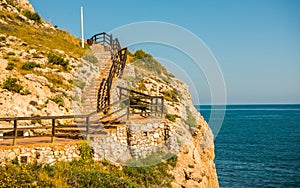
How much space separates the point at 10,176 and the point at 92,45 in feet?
78.4

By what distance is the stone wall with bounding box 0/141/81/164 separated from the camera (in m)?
11.6

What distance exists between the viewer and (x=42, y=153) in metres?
12.2

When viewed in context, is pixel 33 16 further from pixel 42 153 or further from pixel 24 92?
pixel 42 153

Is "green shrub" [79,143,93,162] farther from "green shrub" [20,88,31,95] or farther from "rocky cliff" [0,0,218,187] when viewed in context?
"green shrub" [20,88,31,95]

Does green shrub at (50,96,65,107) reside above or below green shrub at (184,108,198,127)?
above

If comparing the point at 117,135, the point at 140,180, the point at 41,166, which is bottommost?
the point at 140,180

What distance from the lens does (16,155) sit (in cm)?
1170

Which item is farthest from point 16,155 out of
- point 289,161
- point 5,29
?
point 289,161

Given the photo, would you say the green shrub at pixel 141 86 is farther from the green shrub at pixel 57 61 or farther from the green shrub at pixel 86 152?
the green shrub at pixel 86 152

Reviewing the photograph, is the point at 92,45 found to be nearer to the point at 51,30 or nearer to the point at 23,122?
the point at 51,30

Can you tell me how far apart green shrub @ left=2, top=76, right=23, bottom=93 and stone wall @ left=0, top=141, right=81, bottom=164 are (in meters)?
6.34

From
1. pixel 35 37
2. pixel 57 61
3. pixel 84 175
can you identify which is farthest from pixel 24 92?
pixel 35 37

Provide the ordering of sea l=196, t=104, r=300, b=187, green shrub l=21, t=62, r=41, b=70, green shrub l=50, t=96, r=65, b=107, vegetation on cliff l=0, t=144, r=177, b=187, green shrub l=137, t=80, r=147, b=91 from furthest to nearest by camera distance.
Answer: sea l=196, t=104, r=300, b=187 < green shrub l=137, t=80, r=147, b=91 < green shrub l=21, t=62, r=41, b=70 < green shrub l=50, t=96, r=65, b=107 < vegetation on cliff l=0, t=144, r=177, b=187

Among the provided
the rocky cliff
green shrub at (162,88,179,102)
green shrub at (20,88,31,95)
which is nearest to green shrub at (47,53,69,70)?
the rocky cliff
